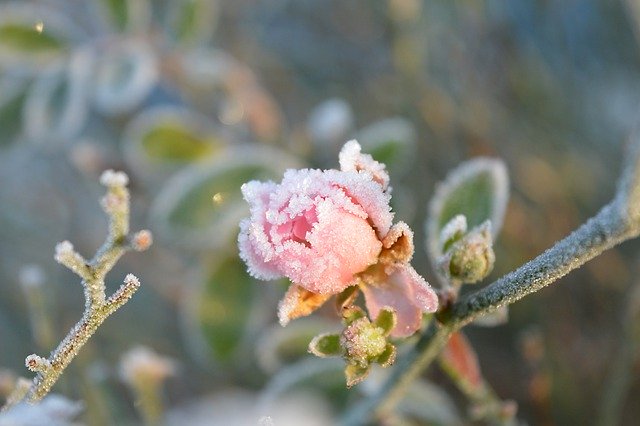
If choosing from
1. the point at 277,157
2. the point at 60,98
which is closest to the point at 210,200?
the point at 277,157

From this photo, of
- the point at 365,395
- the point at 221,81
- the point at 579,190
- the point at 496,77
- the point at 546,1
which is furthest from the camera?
the point at 546,1

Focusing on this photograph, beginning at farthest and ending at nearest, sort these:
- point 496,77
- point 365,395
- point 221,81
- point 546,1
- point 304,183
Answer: point 546,1
point 496,77
point 221,81
point 365,395
point 304,183

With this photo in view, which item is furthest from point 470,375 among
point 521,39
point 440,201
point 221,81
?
point 521,39

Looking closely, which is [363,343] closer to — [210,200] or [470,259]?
[470,259]

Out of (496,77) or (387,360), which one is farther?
(496,77)

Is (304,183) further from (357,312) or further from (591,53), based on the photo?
(591,53)

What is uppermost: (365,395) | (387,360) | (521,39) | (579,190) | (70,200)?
(521,39)

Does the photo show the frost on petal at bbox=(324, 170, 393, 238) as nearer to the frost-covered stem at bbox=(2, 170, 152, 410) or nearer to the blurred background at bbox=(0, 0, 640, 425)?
the frost-covered stem at bbox=(2, 170, 152, 410)
